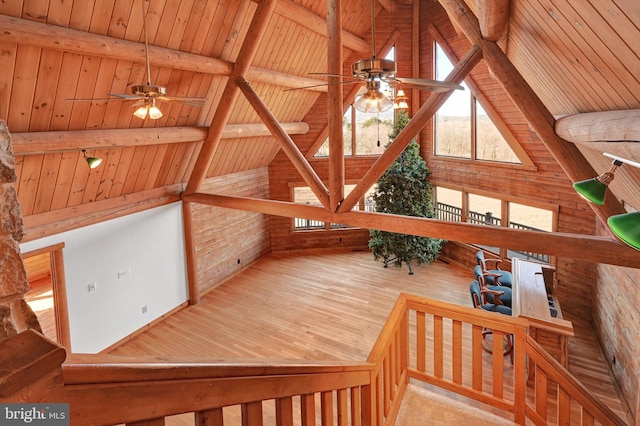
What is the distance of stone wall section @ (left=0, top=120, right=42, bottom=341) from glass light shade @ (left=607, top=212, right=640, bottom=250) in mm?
1564

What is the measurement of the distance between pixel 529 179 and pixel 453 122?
86.5 inches

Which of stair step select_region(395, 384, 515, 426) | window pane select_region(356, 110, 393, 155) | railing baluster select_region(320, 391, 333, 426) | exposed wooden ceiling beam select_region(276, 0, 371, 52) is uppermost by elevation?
exposed wooden ceiling beam select_region(276, 0, 371, 52)

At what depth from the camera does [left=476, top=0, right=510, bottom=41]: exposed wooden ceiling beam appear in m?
3.08

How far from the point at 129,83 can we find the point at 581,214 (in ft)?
23.1

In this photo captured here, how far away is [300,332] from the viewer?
19.9ft

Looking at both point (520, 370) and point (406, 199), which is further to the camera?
point (406, 199)

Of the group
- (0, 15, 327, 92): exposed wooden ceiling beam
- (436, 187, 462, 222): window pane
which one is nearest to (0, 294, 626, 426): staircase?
(0, 15, 327, 92): exposed wooden ceiling beam

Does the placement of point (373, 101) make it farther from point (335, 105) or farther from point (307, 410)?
point (307, 410)

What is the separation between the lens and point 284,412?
1.36 meters

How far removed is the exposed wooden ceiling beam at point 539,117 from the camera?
12.9 feet

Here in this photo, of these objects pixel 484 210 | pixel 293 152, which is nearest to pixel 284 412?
pixel 293 152

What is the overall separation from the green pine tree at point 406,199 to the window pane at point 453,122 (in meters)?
0.69

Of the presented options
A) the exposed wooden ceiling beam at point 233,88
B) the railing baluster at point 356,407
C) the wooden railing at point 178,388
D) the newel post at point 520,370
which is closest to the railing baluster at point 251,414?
the wooden railing at point 178,388

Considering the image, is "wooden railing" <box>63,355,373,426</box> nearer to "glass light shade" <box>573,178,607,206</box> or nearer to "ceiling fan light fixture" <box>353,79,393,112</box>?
"glass light shade" <box>573,178,607,206</box>
